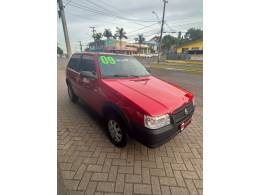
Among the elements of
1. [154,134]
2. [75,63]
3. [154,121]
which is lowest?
[154,134]

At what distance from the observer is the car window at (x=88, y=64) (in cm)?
344

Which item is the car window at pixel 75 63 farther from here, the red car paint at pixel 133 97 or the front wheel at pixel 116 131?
the front wheel at pixel 116 131

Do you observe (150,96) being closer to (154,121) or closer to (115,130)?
(154,121)

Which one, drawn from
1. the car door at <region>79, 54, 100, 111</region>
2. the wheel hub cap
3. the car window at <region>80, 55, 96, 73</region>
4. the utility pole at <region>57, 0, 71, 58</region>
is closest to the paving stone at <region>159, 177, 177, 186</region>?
the wheel hub cap

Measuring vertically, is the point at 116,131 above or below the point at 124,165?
above

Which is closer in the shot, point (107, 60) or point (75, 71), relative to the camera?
point (107, 60)

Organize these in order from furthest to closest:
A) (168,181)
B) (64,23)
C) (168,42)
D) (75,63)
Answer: (168,42)
(64,23)
(75,63)
(168,181)

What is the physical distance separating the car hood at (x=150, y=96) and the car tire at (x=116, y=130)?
490 mm

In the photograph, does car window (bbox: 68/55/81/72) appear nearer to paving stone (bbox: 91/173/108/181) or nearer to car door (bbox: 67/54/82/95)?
car door (bbox: 67/54/82/95)

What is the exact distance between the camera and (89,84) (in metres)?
3.42

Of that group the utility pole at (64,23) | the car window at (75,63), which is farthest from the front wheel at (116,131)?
the utility pole at (64,23)

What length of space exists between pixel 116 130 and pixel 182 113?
1192 millimetres

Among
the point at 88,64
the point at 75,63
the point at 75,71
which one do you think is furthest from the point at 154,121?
the point at 75,63

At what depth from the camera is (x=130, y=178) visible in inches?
85.1
